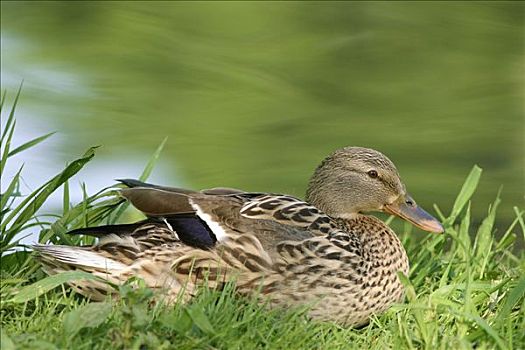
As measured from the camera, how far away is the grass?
405cm

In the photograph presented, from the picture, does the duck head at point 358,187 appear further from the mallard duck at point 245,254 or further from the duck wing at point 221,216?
the duck wing at point 221,216

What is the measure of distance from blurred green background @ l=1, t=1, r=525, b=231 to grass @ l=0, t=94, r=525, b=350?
271cm

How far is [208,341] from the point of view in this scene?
4.12m

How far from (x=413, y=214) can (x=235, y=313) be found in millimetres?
1299

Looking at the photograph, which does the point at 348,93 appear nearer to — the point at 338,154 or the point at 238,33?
the point at 238,33

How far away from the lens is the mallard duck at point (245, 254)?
4832mm

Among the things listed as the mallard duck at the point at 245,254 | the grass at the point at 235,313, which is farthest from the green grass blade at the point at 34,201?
the mallard duck at the point at 245,254

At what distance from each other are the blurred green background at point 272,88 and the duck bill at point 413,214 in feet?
8.49

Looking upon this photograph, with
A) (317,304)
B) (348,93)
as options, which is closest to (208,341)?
(317,304)

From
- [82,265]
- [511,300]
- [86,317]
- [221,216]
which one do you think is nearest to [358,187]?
[221,216]

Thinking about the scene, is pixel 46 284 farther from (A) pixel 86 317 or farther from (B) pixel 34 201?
(B) pixel 34 201

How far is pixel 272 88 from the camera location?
1037 centimetres

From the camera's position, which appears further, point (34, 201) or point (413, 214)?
point (413, 214)

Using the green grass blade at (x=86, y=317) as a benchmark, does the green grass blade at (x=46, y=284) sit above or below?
below
